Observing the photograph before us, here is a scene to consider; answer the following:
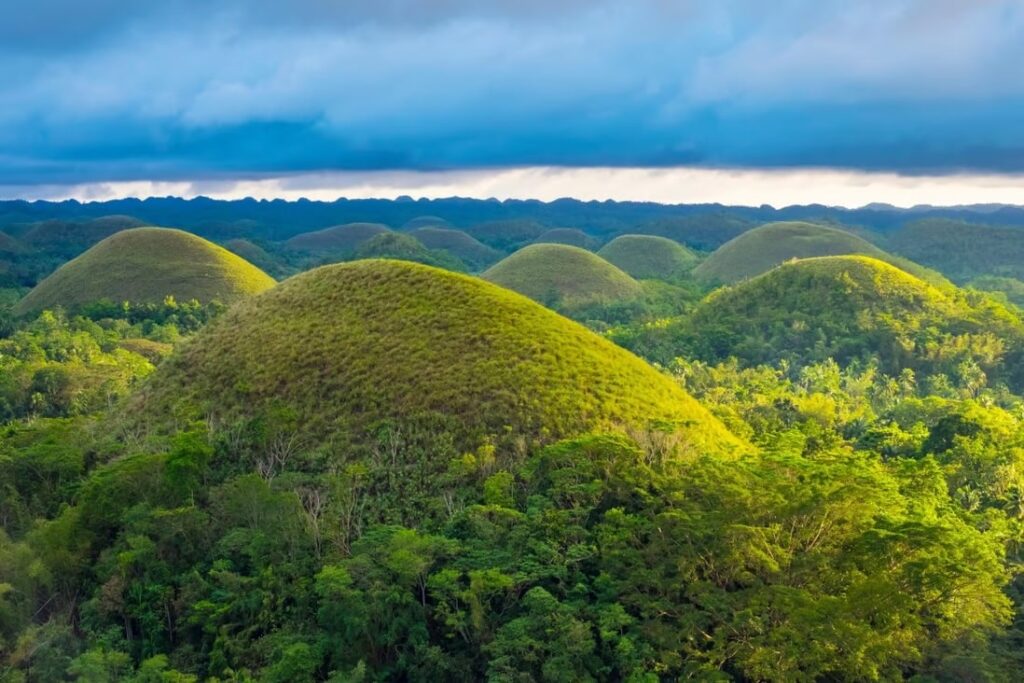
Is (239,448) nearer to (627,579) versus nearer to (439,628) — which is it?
(439,628)

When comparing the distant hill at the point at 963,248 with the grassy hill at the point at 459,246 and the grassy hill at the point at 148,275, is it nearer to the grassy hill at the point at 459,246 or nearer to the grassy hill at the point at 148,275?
the grassy hill at the point at 459,246

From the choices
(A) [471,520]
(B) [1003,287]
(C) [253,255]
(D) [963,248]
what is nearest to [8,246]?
(C) [253,255]

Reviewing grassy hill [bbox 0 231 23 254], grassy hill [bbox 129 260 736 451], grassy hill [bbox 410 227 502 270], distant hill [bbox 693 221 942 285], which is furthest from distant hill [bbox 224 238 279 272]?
grassy hill [bbox 129 260 736 451]

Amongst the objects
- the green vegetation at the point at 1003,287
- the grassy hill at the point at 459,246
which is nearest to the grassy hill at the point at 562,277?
the green vegetation at the point at 1003,287

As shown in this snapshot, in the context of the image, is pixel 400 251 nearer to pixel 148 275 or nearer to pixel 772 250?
pixel 148 275

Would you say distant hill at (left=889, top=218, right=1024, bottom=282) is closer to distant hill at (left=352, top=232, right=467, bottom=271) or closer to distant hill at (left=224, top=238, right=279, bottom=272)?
distant hill at (left=352, top=232, right=467, bottom=271)
